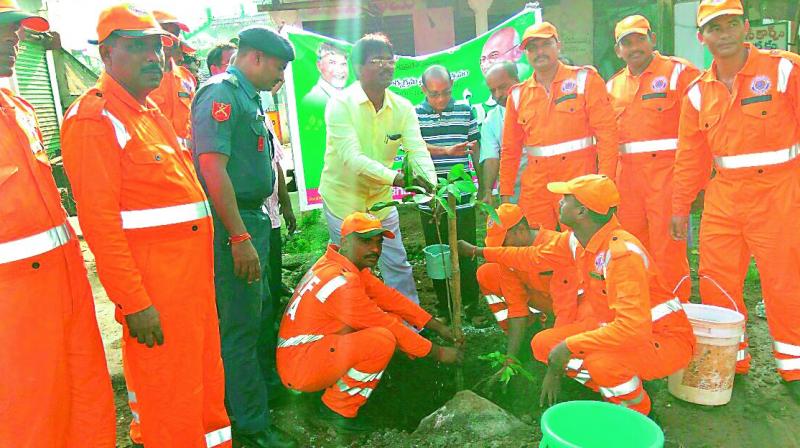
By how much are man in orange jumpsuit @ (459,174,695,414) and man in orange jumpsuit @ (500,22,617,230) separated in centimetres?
106

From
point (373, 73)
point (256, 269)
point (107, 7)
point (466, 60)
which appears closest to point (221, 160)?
point (256, 269)

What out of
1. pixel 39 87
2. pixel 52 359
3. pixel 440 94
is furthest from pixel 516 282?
pixel 39 87

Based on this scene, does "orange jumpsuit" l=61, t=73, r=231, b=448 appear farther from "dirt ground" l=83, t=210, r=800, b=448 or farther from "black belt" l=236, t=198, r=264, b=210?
"dirt ground" l=83, t=210, r=800, b=448

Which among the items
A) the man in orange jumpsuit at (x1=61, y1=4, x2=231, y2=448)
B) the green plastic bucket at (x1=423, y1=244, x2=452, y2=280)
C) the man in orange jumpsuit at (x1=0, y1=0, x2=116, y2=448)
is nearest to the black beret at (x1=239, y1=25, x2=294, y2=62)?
the man in orange jumpsuit at (x1=61, y1=4, x2=231, y2=448)

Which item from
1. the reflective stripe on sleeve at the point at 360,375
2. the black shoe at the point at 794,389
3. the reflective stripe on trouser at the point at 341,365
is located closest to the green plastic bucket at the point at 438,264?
the reflective stripe on trouser at the point at 341,365

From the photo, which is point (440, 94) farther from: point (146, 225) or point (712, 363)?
point (146, 225)

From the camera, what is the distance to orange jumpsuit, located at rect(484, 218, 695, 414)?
107 inches

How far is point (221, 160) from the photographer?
8.81 feet

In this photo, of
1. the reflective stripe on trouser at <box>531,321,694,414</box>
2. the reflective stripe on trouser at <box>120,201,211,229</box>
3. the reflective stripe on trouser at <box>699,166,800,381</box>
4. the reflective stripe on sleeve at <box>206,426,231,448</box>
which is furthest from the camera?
the reflective stripe on trouser at <box>699,166,800,381</box>

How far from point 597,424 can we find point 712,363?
1061mm

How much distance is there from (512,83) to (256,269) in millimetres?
2965

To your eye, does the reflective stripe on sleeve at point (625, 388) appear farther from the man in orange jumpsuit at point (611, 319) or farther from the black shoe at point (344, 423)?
the black shoe at point (344, 423)

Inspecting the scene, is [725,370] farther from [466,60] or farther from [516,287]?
[466,60]

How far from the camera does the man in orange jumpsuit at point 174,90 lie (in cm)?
415
